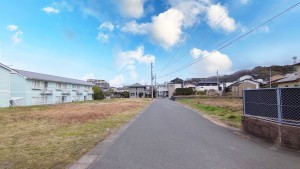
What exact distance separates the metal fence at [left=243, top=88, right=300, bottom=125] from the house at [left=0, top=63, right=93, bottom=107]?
1429 inches

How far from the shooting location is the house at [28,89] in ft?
125

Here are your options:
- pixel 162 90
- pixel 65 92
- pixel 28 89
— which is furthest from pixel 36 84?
pixel 162 90

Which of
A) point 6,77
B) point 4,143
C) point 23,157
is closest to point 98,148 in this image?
point 23,157

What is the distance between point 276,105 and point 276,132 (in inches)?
36.0

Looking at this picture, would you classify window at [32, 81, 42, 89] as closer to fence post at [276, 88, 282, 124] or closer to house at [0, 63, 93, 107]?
house at [0, 63, 93, 107]

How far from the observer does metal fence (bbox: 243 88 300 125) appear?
300 inches

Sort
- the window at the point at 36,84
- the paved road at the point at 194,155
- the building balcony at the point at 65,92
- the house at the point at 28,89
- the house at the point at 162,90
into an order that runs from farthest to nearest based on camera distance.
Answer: the house at the point at 162,90
the building balcony at the point at 65,92
the window at the point at 36,84
the house at the point at 28,89
the paved road at the point at 194,155

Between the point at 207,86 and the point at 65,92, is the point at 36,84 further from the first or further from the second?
the point at 207,86

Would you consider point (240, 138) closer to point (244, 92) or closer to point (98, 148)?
point (244, 92)

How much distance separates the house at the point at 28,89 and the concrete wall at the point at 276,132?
120ft

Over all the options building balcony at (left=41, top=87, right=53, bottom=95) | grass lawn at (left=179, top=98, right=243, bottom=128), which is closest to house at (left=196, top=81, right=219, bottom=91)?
building balcony at (left=41, top=87, right=53, bottom=95)

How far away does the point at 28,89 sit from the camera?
4684cm

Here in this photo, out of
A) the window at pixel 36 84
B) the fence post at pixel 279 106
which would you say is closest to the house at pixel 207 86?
the window at pixel 36 84

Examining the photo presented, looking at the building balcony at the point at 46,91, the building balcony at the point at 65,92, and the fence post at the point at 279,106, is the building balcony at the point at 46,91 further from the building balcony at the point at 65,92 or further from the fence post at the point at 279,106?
the fence post at the point at 279,106
